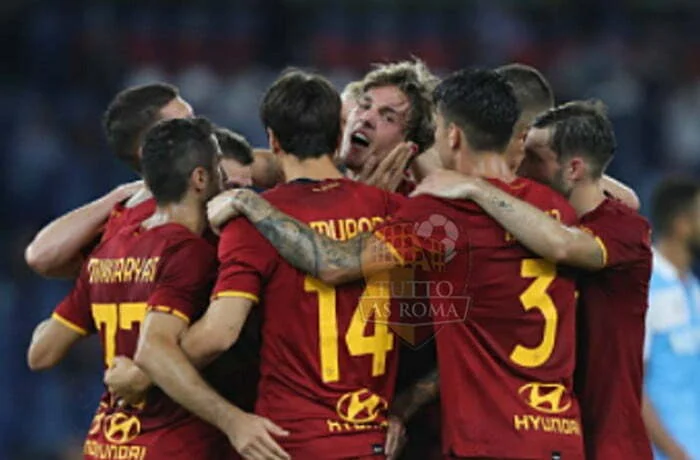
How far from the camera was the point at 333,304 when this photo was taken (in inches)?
207

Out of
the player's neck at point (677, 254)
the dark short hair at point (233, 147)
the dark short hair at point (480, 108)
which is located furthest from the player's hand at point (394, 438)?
the player's neck at point (677, 254)

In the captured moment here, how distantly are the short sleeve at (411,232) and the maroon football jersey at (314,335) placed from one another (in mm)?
77

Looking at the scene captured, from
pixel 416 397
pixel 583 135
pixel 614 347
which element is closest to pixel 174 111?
pixel 416 397

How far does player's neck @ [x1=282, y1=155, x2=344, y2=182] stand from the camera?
17.6 feet

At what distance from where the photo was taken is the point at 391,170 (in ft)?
19.0

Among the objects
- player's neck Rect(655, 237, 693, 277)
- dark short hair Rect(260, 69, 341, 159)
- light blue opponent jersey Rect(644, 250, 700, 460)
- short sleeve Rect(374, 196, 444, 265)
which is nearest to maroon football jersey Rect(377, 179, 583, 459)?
short sleeve Rect(374, 196, 444, 265)

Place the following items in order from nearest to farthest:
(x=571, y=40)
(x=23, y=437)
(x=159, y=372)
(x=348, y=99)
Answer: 1. (x=159, y=372)
2. (x=348, y=99)
3. (x=23, y=437)
4. (x=571, y=40)

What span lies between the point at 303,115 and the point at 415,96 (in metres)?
0.92

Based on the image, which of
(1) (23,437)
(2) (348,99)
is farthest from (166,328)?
(1) (23,437)

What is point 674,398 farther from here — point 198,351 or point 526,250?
point 198,351

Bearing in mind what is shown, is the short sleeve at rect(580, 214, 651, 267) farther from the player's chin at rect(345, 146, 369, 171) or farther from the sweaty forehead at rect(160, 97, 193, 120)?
the sweaty forehead at rect(160, 97, 193, 120)

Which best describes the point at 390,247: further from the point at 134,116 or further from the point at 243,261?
the point at 134,116

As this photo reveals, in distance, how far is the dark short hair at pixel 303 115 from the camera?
210 inches

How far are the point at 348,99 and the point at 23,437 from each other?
609 cm
